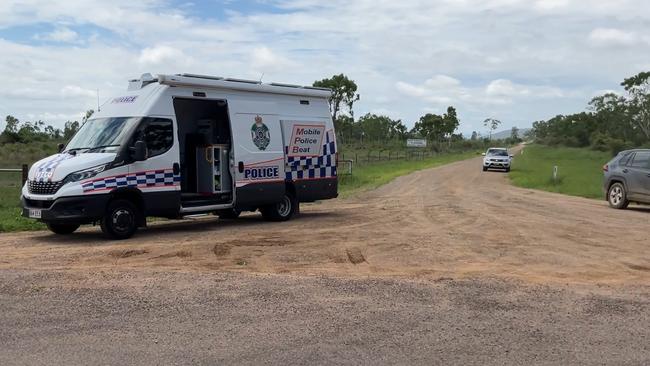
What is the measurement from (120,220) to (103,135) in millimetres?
1626

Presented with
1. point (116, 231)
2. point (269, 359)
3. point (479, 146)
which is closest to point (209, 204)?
point (116, 231)

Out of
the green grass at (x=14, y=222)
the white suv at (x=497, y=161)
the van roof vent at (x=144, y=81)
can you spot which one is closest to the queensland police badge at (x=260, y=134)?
the van roof vent at (x=144, y=81)

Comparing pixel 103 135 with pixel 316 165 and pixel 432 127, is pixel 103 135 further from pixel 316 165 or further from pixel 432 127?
pixel 432 127

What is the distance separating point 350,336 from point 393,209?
11636mm

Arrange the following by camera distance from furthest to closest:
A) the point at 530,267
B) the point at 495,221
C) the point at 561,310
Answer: the point at 495,221
the point at 530,267
the point at 561,310

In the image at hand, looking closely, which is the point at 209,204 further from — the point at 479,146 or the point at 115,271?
the point at 479,146

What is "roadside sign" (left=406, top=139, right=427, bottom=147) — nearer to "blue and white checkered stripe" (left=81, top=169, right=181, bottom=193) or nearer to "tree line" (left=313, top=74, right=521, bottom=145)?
"tree line" (left=313, top=74, right=521, bottom=145)

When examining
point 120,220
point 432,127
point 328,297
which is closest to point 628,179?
point 120,220

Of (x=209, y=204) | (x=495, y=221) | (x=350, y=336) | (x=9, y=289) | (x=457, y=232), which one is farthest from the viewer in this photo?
(x=495, y=221)

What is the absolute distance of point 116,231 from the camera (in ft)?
36.8

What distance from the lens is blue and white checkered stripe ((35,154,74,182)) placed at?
424 inches

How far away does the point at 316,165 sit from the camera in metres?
15.1

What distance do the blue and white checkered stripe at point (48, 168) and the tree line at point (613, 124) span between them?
7478cm

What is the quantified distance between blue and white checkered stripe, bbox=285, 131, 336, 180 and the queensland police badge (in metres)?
0.68
